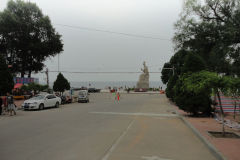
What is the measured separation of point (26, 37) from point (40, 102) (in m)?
20.6

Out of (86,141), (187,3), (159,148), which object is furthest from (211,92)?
(187,3)

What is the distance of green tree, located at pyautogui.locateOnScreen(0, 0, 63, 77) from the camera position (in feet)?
108

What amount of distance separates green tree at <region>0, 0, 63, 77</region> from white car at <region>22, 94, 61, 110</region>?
1753 cm

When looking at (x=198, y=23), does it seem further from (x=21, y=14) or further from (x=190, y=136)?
(x=21, y=14)

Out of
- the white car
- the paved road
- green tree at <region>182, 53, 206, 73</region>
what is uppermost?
green tree at <region>182, 53, 206, 73</region>

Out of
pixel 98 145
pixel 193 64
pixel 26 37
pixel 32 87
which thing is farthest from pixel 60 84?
pixel 98 145

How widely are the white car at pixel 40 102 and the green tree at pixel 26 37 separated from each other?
17.5 metres

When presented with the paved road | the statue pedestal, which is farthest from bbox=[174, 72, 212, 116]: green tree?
the statue pedestal

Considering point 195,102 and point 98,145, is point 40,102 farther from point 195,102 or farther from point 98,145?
point 195,102

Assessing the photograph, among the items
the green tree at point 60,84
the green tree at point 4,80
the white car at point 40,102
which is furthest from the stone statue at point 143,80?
the green tree at point 4,80

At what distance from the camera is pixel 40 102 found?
18.3 meters

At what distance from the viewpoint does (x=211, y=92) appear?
334 inches

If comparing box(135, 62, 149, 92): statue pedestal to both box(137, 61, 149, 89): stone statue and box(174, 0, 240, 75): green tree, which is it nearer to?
box(137, 61, 149, 89): stone statue

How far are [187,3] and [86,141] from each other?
22.9 meters
